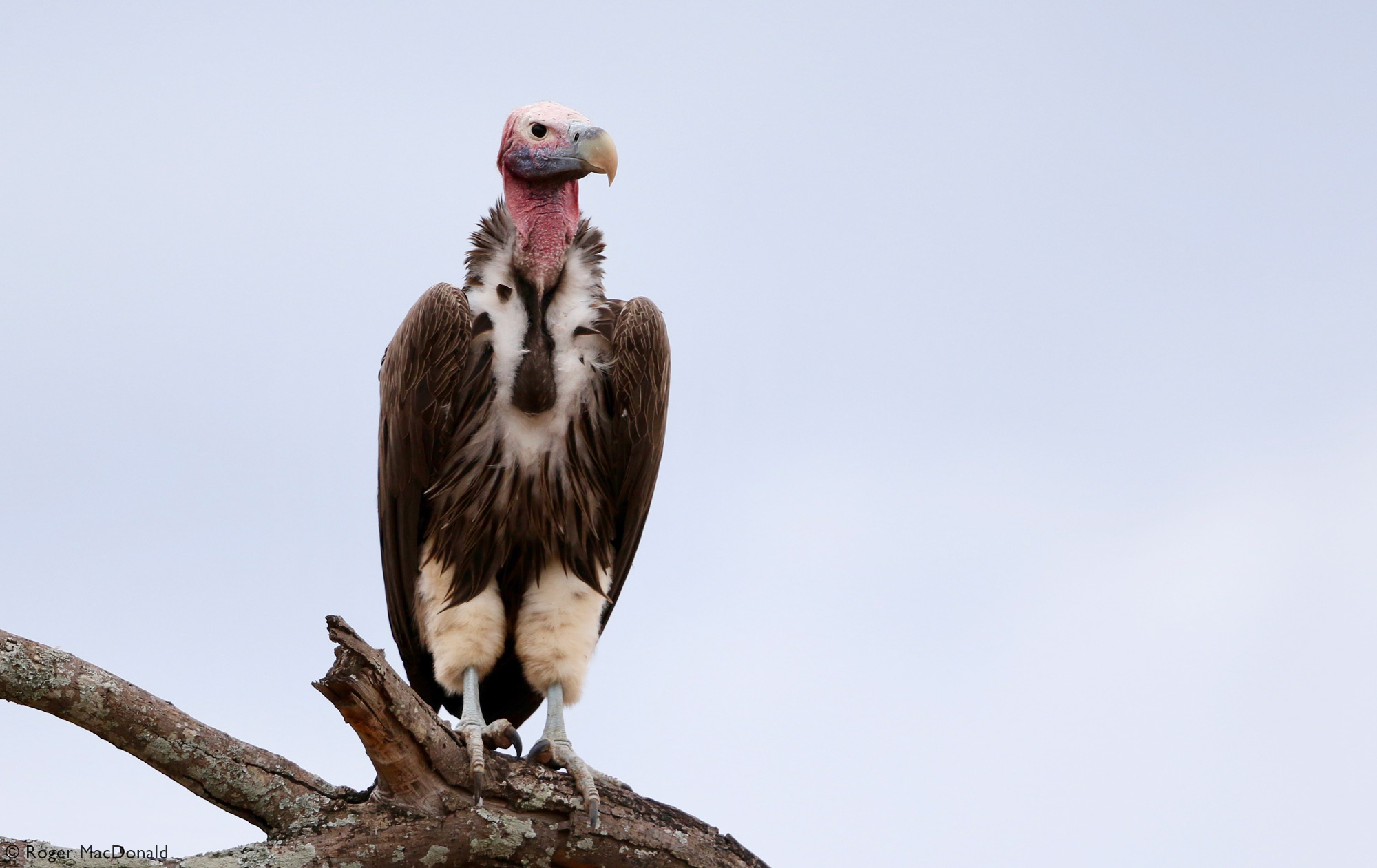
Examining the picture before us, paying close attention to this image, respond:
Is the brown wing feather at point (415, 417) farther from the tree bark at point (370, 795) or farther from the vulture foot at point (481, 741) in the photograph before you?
the tree bark at point (370, 795)

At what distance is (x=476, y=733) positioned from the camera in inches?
188

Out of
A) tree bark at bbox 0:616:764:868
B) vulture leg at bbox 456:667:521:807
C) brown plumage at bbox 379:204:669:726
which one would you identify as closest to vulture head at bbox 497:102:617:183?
brown plumage at bbox 379:204:669:726

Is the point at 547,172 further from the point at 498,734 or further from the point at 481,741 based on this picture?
the point at 481,741

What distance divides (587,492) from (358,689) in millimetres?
2289

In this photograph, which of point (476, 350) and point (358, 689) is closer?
point (358, 689)

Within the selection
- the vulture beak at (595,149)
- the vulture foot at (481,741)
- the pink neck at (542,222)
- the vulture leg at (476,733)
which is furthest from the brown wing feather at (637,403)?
the vulture foot at (481,741)

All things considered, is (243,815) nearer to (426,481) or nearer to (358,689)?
(358,689)

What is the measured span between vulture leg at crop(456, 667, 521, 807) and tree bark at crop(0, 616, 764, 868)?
33mm

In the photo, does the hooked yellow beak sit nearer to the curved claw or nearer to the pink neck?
the pink neck

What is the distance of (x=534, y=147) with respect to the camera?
643 cm

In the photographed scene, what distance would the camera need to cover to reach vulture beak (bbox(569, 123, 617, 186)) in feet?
20.4

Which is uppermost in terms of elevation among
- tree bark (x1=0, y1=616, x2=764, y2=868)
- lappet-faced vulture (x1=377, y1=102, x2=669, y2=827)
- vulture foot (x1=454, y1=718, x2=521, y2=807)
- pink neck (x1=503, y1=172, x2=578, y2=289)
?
A: pink neck (x1=503, y1=172, x2=578, y2=289)

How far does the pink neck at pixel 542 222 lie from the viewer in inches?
245

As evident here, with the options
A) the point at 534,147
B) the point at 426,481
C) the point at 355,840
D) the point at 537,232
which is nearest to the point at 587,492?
the point at 426,481
